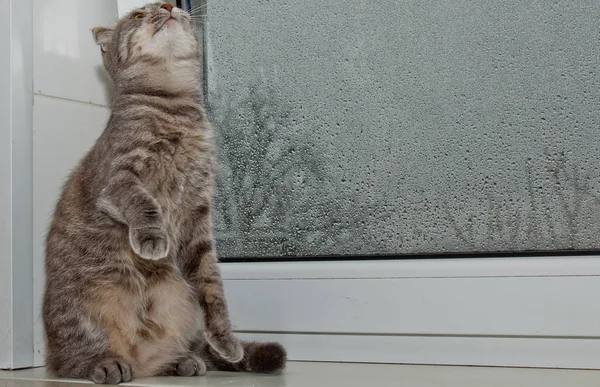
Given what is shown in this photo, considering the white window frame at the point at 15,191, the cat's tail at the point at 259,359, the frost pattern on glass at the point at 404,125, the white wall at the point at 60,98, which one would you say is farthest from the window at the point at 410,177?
the white window frame at the point at 15,191

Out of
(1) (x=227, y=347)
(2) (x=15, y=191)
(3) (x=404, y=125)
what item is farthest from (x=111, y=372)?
(3) (x=404, y=125)

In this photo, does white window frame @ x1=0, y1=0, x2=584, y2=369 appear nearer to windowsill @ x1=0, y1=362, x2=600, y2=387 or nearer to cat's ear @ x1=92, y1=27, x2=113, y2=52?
windowsill @ x1=0, y1=362, x2=600, y2=387

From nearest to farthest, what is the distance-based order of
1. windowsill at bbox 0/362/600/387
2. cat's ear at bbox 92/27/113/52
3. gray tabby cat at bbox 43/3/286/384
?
windowsill at bbox 0/362/600/387 → gray tabby cat at bbox 43/3/286/384 → cat's ear at bbox 92/27/113/52

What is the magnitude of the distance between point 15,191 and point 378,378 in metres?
0.87

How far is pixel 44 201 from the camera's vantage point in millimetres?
1574

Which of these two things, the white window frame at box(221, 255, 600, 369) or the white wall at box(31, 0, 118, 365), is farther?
the white wall at box(31, 0, 118, 365)

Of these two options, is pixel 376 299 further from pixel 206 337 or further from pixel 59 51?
pixel 59 51

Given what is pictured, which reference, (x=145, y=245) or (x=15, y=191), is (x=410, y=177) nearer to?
(x=145, y=245)

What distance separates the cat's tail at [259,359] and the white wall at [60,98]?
0.47m

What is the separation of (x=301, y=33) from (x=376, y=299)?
24.4 inches

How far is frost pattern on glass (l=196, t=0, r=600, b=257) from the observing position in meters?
1.34

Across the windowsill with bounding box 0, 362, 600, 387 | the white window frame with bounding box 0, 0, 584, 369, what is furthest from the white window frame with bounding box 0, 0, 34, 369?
the windowsill with bounding box 0, 362, 600, 387

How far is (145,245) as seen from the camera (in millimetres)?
1217

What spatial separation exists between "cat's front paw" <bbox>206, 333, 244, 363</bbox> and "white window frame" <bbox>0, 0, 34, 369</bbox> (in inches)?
18.8
